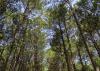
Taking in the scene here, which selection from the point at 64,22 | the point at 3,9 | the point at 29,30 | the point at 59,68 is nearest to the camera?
the point at 3,9

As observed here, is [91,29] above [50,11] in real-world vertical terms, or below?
below

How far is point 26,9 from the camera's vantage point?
21.3 metres

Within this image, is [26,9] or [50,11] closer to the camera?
[26,9]

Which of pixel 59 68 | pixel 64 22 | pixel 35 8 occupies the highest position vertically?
pixel 35 8

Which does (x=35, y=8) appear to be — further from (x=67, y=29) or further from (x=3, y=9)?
(x=3, y=9)

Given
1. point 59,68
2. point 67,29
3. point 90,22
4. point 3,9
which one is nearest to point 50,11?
point 67,29

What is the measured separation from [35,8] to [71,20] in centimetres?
465

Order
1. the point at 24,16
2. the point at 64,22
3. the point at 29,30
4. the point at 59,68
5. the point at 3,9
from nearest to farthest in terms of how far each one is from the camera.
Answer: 1. the point at 3,9
2. the point at 24,16
3. the point at 64,22
4. the point at 29,30
5. the point at 59,68

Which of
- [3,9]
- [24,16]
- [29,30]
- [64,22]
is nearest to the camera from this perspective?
[3,9]

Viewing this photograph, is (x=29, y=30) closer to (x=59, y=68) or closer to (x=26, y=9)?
(x=26, y=9)

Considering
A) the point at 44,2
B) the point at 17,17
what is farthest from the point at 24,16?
the point at 44,2

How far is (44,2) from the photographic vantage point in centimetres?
2270

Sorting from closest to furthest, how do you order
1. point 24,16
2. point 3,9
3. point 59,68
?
point 3,9, point 24,16, point 59,68

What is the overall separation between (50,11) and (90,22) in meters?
4.94
